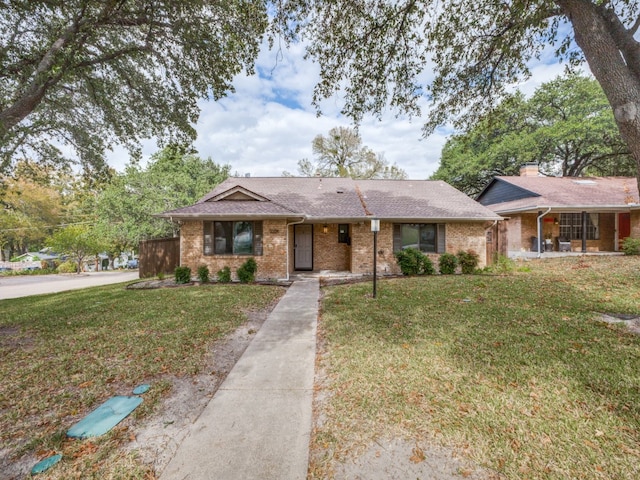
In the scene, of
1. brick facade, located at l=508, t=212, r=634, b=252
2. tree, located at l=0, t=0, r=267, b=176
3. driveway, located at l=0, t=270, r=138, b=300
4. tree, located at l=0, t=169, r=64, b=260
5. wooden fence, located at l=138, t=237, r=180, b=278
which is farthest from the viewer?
tree, located at l=0, t=169, r=64, b=260

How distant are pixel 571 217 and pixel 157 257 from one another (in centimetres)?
2354

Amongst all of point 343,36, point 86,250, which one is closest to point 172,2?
point 343,36

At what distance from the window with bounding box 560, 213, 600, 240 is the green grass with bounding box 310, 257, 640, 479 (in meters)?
12.4

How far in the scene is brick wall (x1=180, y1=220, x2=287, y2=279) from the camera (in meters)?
10.5

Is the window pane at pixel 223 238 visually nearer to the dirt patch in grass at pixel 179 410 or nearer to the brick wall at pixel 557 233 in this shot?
the dirt patch in grass at pixel 179 410

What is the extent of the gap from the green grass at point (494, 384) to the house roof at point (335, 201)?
532cm

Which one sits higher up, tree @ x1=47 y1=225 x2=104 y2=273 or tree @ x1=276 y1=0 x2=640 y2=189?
tree @ x1=276 y1=0 x2=640 y2=189

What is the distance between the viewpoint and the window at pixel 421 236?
1162 centimetres

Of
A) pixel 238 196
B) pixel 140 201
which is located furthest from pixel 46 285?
pixel 238 196

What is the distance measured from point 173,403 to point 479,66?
9.22m

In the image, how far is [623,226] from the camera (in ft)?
51.3

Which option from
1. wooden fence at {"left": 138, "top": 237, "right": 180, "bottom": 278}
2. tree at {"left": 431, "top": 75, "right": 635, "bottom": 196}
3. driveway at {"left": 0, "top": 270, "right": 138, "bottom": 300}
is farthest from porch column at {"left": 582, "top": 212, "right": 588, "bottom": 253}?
driveway at {"left": 0, "top": 270, "right": 138, "bottom": 300}

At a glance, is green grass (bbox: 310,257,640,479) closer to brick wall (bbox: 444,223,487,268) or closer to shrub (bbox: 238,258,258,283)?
shrub (bbox: 238,258,258,283)

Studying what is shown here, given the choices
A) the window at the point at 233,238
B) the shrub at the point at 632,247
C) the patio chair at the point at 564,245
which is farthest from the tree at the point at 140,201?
the shrub at the point at 632,247
